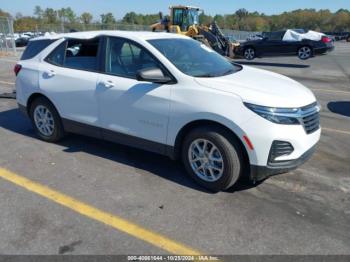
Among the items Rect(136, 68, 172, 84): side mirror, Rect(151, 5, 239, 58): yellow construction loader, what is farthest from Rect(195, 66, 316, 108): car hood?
Rect(151, 5, 239, 58): yellow construction loader

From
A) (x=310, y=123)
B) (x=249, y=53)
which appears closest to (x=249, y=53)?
(x=249, y=53)

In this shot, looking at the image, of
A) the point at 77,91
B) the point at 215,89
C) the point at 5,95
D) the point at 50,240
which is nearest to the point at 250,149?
the point at 215,89

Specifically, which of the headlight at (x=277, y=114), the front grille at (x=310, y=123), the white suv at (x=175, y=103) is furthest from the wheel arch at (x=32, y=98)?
the front grille at (x=310, y=123)

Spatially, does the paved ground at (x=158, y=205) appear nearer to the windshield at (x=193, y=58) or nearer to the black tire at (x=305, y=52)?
the windshield at (x=193, y=58)

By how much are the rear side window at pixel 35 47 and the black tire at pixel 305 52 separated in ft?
51.3

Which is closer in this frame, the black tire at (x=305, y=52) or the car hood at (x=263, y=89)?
the car hood at (x=263, y=89)

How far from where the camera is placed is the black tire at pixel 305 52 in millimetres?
18359

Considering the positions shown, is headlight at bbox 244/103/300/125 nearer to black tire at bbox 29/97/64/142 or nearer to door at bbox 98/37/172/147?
door at bbox 98/37/172/147

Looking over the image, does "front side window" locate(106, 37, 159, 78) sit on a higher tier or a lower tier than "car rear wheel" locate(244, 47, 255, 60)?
higher

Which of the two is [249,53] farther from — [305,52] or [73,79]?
[73,79]

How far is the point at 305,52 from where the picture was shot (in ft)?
60.6

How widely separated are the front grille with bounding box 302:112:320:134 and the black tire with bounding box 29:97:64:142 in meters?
3.45

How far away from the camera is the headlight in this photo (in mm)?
3678

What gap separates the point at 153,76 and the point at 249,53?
16.9 m
